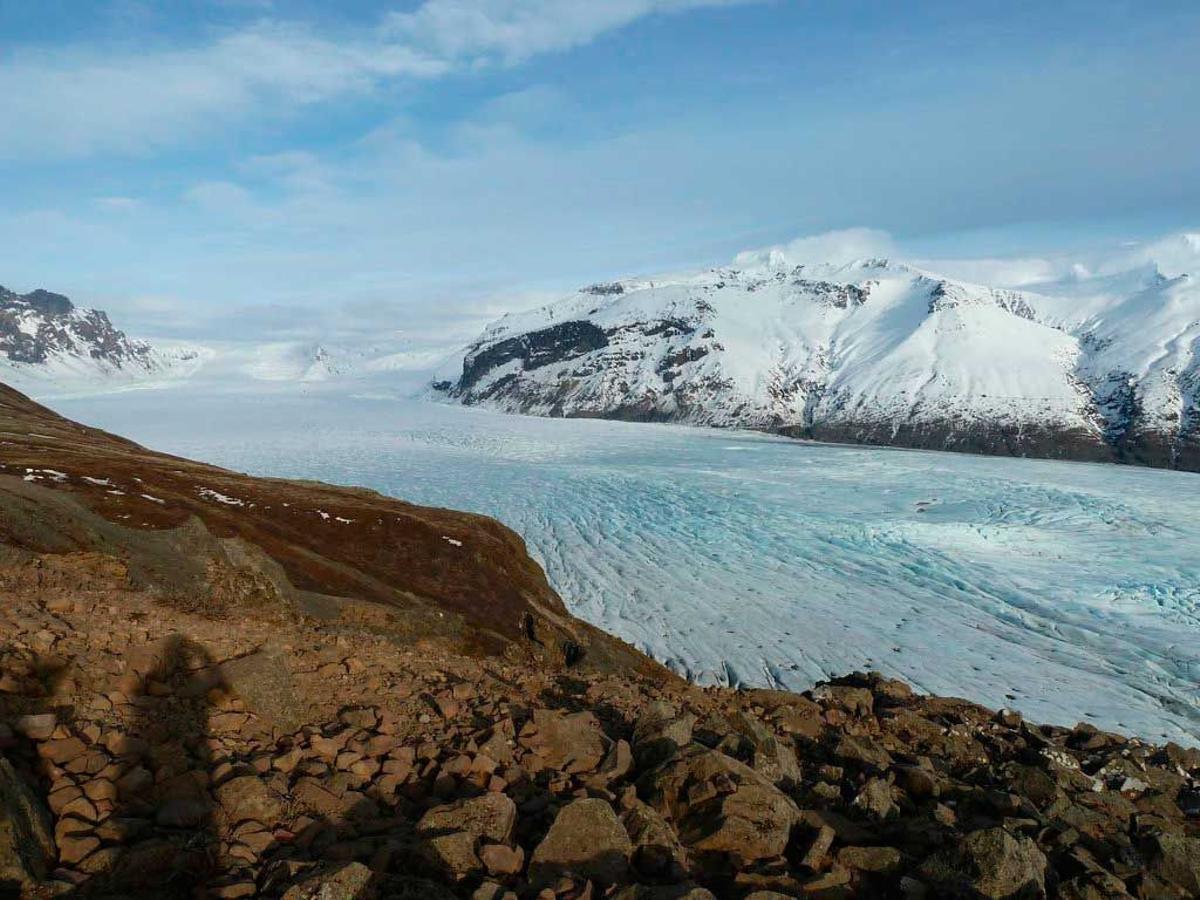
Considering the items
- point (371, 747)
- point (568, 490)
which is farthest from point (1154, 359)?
point (371, 747)

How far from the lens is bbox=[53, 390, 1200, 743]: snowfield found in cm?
2312

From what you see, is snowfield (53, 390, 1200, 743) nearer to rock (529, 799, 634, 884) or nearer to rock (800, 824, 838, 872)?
rock (800, 824, 838, 872)

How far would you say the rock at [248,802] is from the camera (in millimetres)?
4625

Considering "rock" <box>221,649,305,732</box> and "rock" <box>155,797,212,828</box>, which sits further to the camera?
"rock" <box>221,649,305,732</box>

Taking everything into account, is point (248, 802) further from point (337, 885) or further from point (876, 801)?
point (876, 801)

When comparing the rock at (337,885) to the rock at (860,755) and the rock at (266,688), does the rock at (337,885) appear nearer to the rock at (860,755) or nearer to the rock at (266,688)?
the rock at (266,688)

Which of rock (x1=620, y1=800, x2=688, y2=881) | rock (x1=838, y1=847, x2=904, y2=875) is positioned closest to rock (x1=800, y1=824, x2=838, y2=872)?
rock (x1=838, y1=847, x2=904, y2=875)

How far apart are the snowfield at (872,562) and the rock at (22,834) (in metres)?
19.7

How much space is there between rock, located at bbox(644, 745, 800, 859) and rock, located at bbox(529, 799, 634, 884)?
2.66 ft

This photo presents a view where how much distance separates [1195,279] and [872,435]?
3514 inches

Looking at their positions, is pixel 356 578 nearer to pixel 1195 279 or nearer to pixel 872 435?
pixel 872 435

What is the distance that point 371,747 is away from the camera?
19.0ft

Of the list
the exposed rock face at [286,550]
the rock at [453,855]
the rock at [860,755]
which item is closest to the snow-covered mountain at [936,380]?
the exposed rock face at [286,550]

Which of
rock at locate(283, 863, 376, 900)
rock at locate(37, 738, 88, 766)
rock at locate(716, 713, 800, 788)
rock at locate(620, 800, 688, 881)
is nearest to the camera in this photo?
rock at locate(283, 863, 376, 900)
